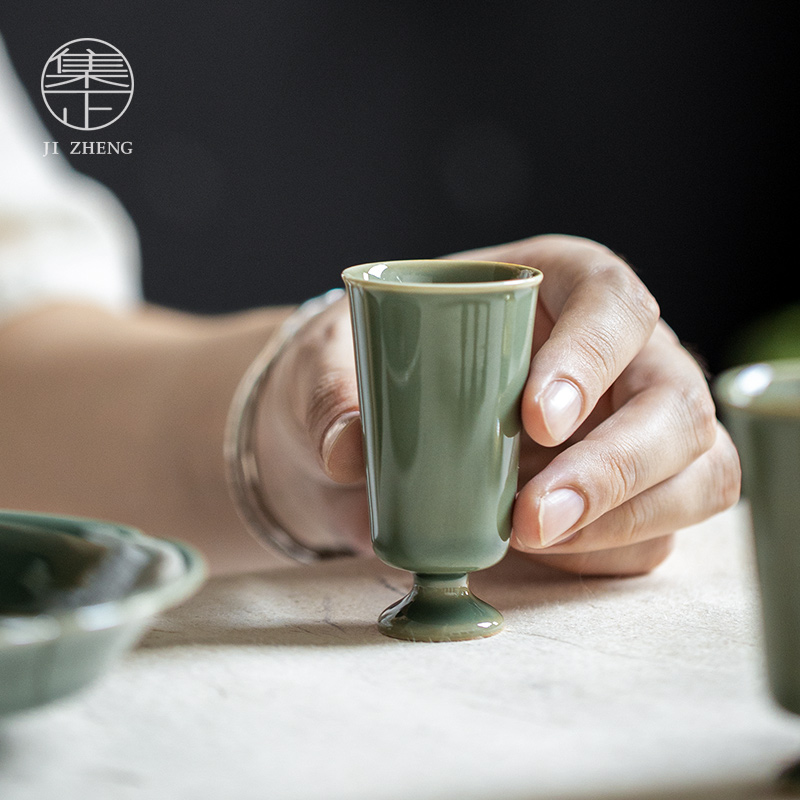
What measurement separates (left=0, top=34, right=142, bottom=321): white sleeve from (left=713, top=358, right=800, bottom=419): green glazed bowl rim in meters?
0.93

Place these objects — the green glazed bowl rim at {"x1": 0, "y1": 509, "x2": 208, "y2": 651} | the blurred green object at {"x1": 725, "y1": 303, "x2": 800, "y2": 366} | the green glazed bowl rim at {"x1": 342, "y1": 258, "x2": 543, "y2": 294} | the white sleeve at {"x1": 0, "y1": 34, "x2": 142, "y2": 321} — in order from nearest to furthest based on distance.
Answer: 1. the green glazed bowl rim at {"x1": 0, "y1": 509, "x2": 208, "y2": 651}
2. the green glazed bowl rim at {"x1": 342, "y1": 258, "x2": 543, "y2": 294}
3. the white sleeve at {"x1": 0, "y1": 34, "x2": 142, "y2": 321}
4. the blurred green object at {"x1": 725, "y1": 303, "x2": 800, "y2": 366}

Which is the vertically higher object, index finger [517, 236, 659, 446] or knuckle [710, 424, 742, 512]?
index finger [517, 236, 659, 446]

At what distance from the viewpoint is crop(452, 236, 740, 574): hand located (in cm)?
55

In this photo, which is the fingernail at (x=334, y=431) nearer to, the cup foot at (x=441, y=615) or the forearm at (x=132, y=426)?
the cup foot at (x=441, y=615)

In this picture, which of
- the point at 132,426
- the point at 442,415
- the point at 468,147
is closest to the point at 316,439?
the point at 442,415

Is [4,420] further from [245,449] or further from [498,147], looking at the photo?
[498,147]

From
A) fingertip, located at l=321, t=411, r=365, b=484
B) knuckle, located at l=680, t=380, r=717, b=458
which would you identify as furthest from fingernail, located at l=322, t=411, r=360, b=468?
knuckle, located at l=680, t=380, r=717, b=458

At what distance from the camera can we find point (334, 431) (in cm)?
59

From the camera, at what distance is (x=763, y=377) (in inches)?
15.6

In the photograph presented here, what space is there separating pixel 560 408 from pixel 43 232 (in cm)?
82

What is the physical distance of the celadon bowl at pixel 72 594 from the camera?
354mm

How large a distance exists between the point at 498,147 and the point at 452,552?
188cm

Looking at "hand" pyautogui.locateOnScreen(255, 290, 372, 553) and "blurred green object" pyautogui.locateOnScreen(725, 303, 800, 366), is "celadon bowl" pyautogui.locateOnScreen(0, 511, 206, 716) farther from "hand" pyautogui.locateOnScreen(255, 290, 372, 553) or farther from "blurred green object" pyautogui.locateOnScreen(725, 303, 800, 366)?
"blurred green object" pyautogui.locateOnScreen(725, 303, 800, 366)

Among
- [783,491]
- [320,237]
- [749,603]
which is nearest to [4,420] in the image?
[749,603]
